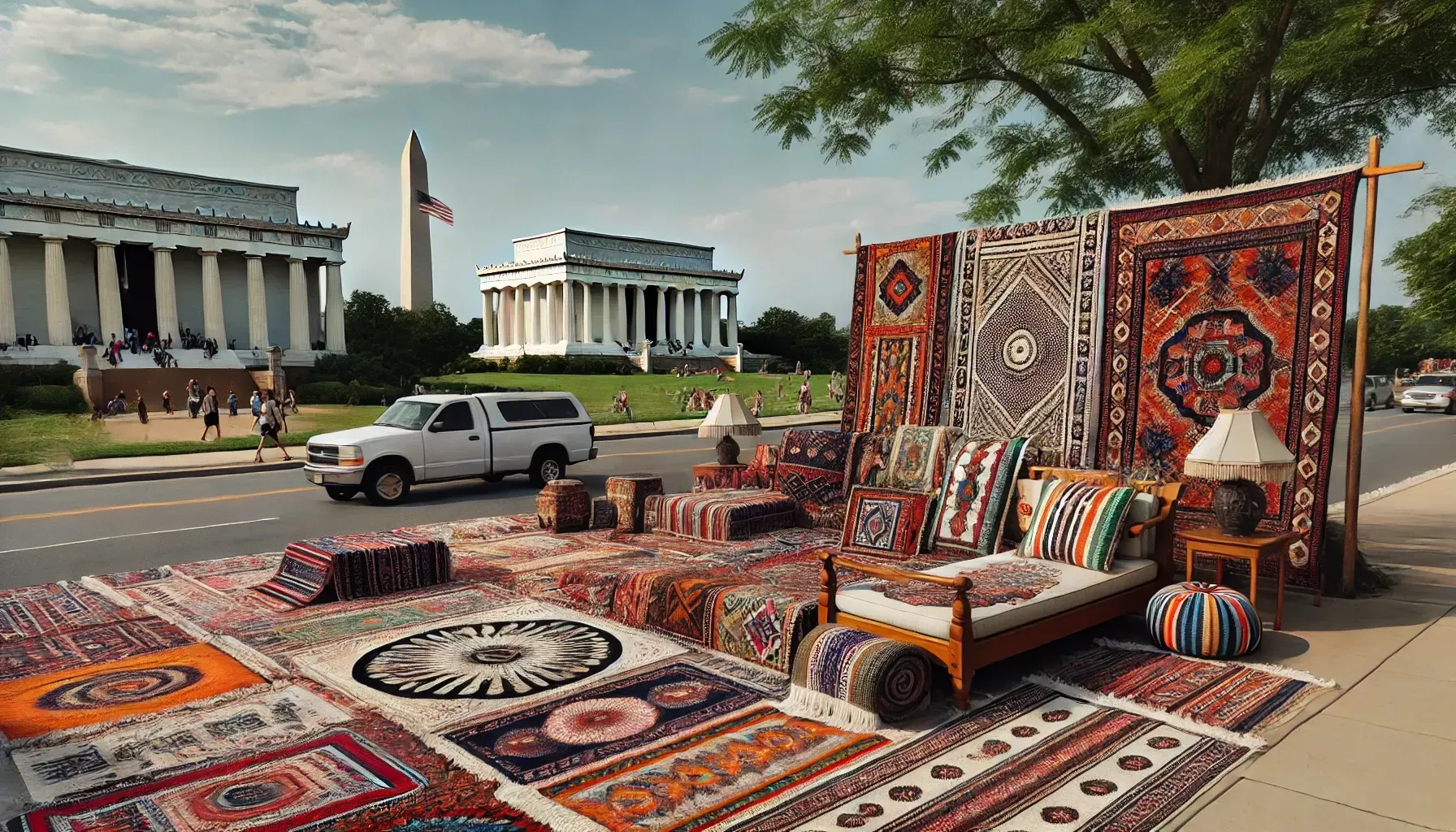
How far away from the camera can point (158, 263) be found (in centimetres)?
5022

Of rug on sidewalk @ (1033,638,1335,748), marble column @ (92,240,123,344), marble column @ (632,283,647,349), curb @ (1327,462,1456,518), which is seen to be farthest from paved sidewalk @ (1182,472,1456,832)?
marble column @ (632,283,647,349)

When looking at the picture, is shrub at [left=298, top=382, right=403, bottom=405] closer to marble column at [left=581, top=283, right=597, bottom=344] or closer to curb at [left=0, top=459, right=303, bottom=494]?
curb at [left=0, top=459, right=303, bottom=494]

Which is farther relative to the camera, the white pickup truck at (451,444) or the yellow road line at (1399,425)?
the yellow road line at (1399,425)

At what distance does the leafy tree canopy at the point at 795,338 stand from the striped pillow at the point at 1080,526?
280 ft

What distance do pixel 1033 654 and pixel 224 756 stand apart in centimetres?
505

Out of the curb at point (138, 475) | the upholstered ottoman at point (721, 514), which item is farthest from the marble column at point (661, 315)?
the upholstered ottoman at point (721, 514)

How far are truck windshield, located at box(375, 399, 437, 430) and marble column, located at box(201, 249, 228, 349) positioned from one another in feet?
148

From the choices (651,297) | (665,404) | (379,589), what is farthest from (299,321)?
(379,589)

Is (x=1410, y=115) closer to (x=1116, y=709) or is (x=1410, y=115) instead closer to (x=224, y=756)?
(x=1116, y=709)

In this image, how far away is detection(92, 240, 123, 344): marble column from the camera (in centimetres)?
4866

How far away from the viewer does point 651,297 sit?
3634 inches

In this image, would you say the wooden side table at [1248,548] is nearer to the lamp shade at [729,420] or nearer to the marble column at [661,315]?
the lamp shade at [729,420]

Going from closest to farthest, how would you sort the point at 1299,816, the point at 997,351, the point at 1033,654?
1. the point at 1299,816
2. the point at 1033,654
3. the point at 997,351

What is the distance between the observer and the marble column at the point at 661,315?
88.6 metres
